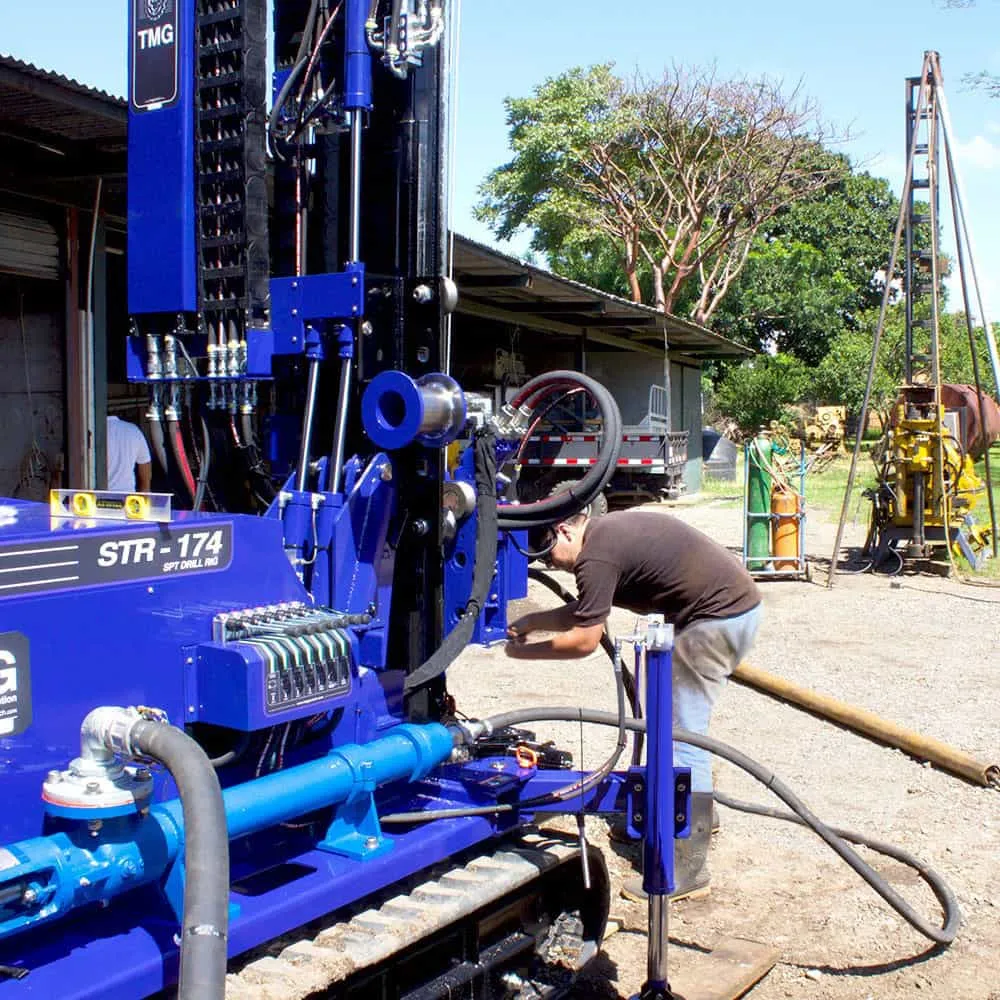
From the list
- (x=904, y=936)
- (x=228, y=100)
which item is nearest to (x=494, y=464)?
(x=228, y=100)

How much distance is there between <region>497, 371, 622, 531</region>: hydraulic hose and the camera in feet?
12.5

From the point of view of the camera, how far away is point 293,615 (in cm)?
321

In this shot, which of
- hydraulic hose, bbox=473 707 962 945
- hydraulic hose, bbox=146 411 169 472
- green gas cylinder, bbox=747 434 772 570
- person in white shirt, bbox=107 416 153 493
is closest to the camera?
hydraulic hose, bbox=146 411 169 472

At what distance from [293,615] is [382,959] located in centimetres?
→ 87

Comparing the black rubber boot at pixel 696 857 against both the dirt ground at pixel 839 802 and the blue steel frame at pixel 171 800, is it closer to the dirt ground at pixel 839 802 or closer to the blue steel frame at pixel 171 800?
the dirt ground at pixel 839 802

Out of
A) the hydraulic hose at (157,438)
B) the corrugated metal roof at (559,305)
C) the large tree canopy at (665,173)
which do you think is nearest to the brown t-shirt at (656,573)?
the hydraulic hose at (157,438)

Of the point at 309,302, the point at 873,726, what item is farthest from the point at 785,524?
the point at 309,302

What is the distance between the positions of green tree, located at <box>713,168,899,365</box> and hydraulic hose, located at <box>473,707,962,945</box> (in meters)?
34.8

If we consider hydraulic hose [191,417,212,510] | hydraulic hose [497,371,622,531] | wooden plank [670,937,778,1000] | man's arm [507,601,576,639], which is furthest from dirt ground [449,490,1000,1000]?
hydraulic hose [191,417,212,510]

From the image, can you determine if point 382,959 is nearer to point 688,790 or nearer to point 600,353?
point 688,790

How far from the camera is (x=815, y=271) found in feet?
134

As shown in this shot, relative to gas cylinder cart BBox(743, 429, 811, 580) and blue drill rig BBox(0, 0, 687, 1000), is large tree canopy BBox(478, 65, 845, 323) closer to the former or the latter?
gas cylinder cart BBox(743, 429, 811, 580)

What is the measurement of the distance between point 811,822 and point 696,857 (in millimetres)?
691

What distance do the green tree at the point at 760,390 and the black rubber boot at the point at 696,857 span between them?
32876 mm
